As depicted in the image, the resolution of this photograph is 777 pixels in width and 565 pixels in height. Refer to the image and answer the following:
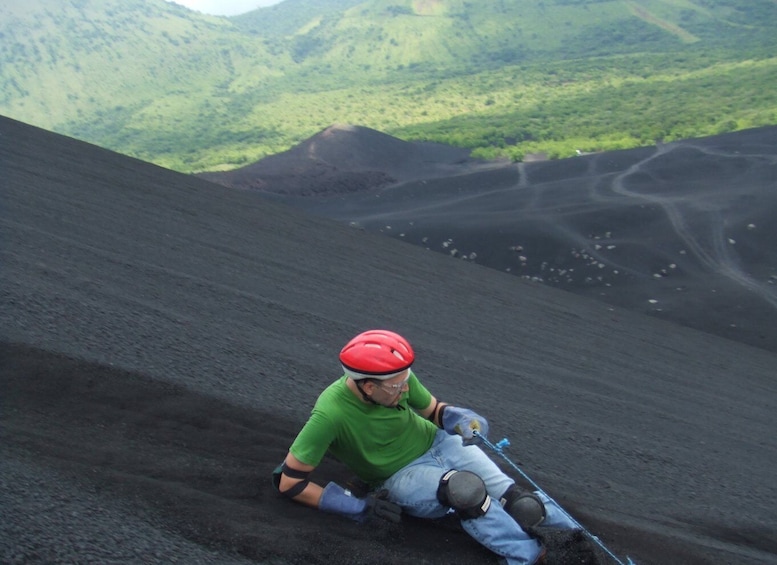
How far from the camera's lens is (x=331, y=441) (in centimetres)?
358

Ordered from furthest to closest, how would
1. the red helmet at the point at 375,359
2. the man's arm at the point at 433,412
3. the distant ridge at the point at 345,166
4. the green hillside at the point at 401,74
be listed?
the green hillside at the point at 401,74 < the distant ridge at the point at 345,166 < the man's arm at the point at 433,412 < the red helmet at the point at 375,359

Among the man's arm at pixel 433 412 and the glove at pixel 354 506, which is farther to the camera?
the man's arm at pixel 433 412

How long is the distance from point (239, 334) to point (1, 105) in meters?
83.3

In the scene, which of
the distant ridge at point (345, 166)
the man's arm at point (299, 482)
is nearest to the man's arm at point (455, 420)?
the man's arm at point (299, 482)

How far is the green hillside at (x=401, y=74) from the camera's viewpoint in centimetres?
4981

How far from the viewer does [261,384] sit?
201 inches

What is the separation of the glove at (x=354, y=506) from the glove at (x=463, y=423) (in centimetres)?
52

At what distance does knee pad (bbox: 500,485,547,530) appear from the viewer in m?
3.59

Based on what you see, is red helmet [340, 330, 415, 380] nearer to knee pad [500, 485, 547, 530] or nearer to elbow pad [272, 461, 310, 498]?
elbow pad [272, 461, 310, 498]

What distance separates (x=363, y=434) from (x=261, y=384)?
1.61m

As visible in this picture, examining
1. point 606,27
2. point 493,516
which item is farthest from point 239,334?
point 606,27

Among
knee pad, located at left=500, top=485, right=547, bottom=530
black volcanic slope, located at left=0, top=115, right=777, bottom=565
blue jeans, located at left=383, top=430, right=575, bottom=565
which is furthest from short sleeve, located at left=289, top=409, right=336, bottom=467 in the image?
knee pad, located at left=500, top=485, right=547, bottom=530

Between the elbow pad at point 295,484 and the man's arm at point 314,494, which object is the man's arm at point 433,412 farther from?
the elbow pad at point 295,484

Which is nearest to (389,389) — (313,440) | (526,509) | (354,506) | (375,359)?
(375,359)
